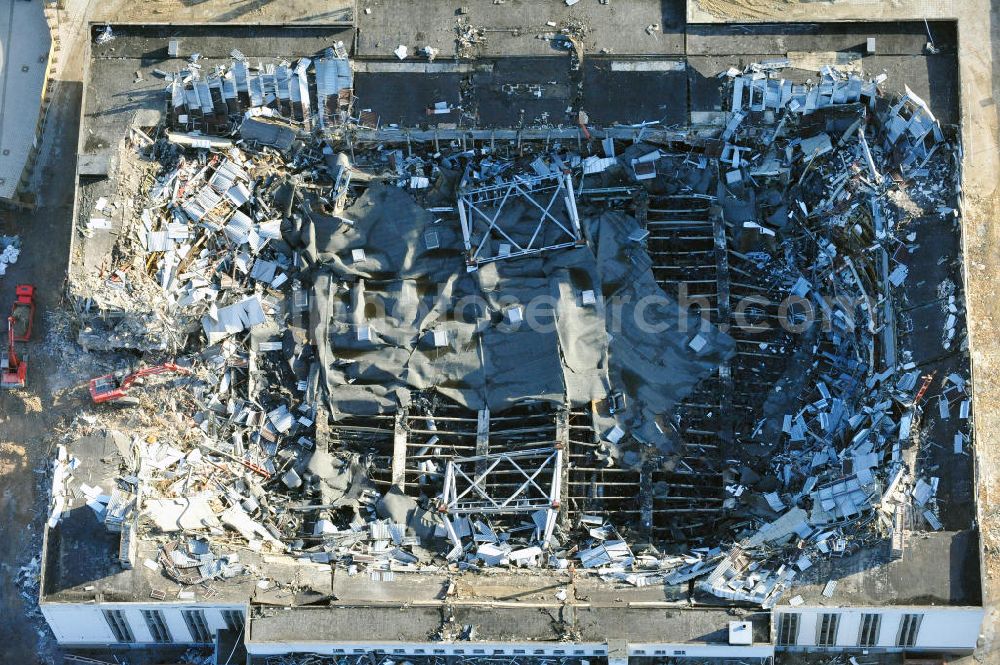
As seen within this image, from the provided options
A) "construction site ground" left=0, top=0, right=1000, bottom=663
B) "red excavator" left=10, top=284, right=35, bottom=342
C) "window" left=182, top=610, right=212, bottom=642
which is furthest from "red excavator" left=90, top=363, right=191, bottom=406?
"window" left=182, top=610, right=212, bottom=642

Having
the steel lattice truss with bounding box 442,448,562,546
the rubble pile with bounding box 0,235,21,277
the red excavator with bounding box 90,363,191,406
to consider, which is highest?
the rubble pile with bounding box 0,235,21,277

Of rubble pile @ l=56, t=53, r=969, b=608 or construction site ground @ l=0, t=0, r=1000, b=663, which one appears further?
construction site ground @ l=0, t=0, r=1000, b=663

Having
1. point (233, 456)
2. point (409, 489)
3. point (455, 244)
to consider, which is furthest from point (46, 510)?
point (455, 244)

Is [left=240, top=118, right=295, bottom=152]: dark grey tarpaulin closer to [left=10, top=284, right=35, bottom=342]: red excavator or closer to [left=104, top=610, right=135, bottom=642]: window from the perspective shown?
[left=10, top=284, right=35, bottom=342]: red excavator

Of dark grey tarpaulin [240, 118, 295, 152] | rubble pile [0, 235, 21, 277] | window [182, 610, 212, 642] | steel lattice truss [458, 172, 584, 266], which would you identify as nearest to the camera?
window [182, 610, 212, 642]

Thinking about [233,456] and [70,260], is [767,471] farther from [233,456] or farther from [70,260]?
Answer: [70,260]

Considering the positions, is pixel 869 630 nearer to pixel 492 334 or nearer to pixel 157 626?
pixel 492 334

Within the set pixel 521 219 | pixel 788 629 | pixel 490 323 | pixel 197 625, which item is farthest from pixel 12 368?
pixel 788 629
